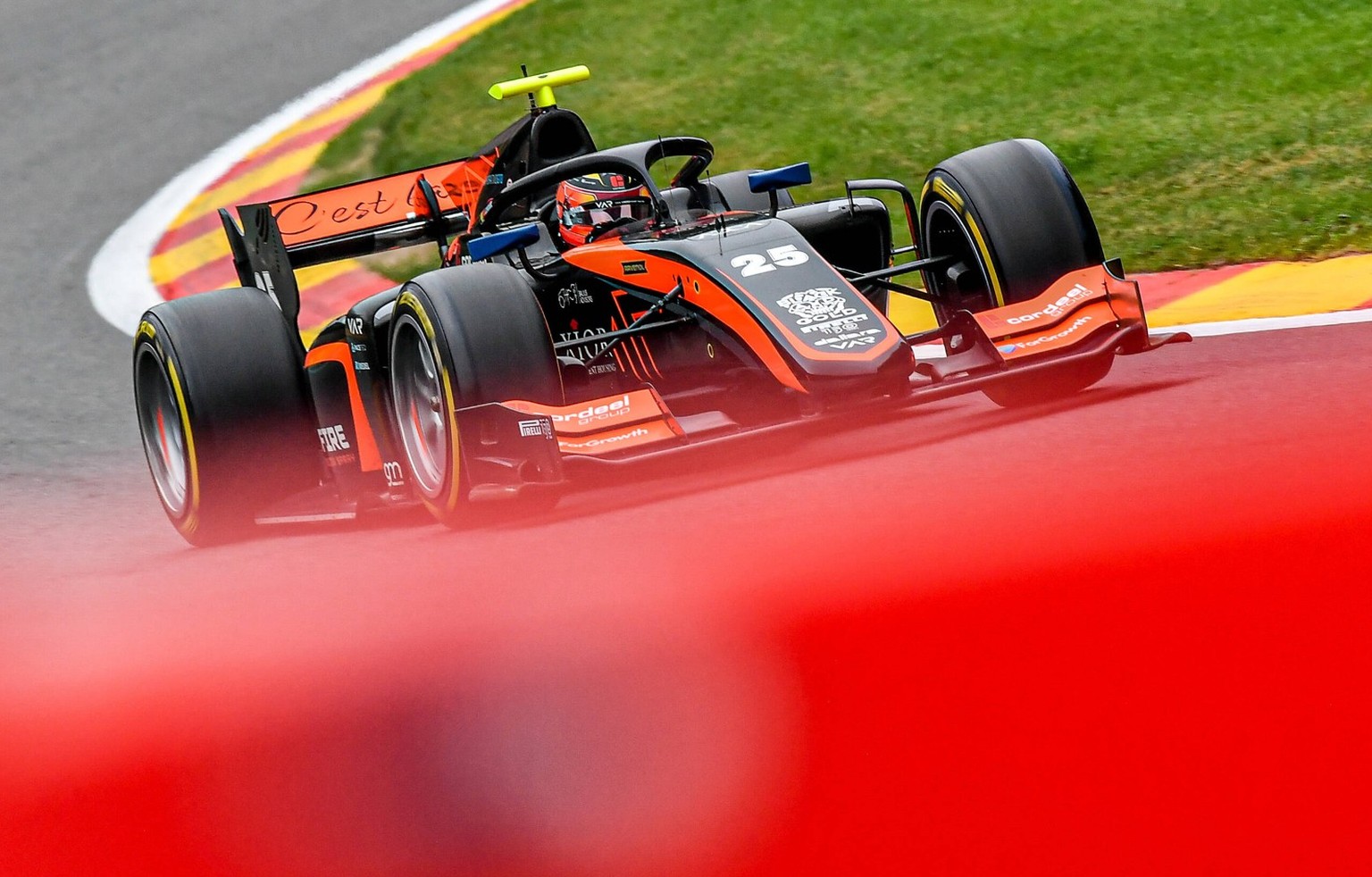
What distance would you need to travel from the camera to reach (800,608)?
14.2 ft

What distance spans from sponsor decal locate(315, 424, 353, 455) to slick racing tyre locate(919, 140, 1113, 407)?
248cm

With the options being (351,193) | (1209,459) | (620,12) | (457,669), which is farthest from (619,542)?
(620,12)

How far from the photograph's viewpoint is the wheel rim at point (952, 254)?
607 cm

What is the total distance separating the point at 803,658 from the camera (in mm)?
4027

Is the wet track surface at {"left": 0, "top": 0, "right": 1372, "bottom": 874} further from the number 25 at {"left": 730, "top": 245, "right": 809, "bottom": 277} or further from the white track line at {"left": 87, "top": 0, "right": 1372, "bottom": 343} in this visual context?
the white track line at {"left": 87, "top": 0, "right": 1372, "bottom": 343}

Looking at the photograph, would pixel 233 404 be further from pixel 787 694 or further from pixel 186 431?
pixel 787 694

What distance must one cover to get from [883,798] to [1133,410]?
9.08 ft

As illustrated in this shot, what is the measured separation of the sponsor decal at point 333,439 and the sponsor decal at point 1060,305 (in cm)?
271

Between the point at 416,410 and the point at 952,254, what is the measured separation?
205cm

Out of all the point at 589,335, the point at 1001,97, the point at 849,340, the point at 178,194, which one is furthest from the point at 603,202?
the point at 178,194

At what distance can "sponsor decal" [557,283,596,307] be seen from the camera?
20.7 feet

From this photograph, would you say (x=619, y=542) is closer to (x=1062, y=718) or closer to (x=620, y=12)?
(x=1062, y=718)

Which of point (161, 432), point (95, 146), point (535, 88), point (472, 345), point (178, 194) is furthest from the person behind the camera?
point (95, 146)

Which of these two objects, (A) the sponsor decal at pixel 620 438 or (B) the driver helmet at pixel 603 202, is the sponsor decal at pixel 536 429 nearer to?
(A) the sponsor decal at pixel 620 438
